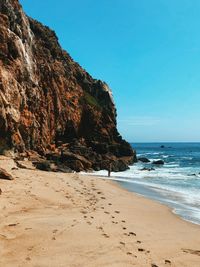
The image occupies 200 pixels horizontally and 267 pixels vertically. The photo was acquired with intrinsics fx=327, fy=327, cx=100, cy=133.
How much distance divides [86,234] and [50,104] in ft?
149

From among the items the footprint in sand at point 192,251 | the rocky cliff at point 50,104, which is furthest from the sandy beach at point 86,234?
the rocky cliff at point 50,104

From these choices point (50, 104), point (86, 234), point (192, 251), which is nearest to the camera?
point (192, 251)

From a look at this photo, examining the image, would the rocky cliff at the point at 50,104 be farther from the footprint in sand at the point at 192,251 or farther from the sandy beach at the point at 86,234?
the footprint in sand at the point at 192,251

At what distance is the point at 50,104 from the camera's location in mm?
54219

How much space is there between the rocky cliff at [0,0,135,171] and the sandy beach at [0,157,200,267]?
879 inches

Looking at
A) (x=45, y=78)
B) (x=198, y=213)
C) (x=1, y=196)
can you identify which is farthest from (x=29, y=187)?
(x=45, y=78)

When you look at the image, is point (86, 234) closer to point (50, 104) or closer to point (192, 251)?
point (192, 251)

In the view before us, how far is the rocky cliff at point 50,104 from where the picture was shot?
129ft

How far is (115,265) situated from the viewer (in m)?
7.98

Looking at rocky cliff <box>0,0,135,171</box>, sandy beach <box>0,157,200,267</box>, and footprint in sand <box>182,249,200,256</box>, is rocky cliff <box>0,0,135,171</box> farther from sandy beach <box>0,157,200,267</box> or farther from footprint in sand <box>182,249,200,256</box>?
footprint in sand <box>182,249,200,256</box>

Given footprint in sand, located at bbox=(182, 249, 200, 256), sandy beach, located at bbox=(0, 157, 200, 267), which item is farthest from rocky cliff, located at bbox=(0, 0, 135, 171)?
footprint in sand, located at bbox=(182, 249, 200, 256)

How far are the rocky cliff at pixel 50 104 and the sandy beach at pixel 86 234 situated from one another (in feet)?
73.2

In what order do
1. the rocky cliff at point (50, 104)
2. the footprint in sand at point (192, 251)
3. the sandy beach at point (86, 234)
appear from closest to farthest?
the sandy beach at point (86, 234)
the footprint in sand at point (192, 251)
the rocky cliff at point (50, 104)

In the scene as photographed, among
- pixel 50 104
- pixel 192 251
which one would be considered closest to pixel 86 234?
pixel 192 251
